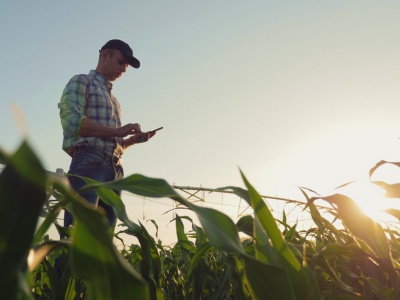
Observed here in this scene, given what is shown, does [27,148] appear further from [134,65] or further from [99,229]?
[134,65]

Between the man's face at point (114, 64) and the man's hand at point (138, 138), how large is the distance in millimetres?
470

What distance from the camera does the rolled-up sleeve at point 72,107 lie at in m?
2.54

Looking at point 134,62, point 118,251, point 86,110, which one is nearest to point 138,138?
point 86,110

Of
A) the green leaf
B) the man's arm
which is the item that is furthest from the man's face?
the green leaf

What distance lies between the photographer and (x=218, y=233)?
36 centimetres

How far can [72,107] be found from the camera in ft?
8.43

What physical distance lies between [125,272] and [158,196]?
13 centimetres

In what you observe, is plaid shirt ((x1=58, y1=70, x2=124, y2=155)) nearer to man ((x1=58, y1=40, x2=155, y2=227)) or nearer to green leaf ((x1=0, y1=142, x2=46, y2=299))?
man ((x1=58, y1=40, x2=155, y2=227))

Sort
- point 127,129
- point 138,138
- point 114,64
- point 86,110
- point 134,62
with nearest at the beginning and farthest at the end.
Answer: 1. point 127,129
2. point 86,110
3. point 138,138
4. point 114,64
5. point 134,62

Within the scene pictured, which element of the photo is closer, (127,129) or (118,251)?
(118,251)

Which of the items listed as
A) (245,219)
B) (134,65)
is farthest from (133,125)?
(245,219)

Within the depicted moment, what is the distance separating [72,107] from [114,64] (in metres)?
0.68

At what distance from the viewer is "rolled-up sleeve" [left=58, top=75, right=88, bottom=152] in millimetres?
2535

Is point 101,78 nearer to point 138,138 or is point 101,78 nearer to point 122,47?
point 122,47
